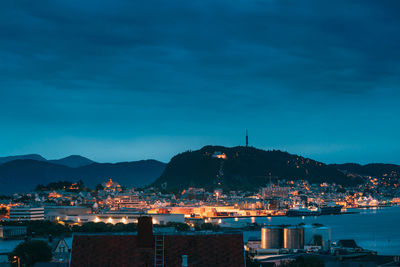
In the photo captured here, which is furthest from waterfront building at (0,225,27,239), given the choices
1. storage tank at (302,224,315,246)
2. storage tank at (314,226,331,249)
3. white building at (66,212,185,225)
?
storage tank at (314,226,331,249)

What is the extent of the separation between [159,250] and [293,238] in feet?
125

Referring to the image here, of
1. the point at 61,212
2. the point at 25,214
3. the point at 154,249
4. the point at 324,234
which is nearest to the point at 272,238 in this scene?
the point at 324,234

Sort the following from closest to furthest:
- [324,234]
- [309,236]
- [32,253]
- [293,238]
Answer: [32,253] → [293,238] → [324,234] → [309,236]

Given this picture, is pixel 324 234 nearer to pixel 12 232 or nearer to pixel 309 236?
pixel 309 236

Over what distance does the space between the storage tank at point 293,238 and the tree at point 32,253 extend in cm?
2102

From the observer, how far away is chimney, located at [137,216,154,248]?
35.0 feet

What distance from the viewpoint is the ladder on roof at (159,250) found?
10562 mm

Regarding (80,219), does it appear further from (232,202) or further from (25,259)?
(25,259)

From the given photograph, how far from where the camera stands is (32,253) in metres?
29.5

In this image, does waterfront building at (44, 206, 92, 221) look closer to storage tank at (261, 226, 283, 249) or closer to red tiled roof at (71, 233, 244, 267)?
storage tank at (261, 226, 283, 249)

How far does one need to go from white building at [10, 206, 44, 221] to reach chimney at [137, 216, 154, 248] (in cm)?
9643

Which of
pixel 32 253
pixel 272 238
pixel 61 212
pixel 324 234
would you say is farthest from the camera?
pixel 61 212

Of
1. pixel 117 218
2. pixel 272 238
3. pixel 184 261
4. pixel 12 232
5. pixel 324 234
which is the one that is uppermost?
pixel 184 261

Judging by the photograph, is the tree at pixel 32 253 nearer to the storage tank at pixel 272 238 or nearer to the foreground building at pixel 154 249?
the foreground building at pixel 154 249
